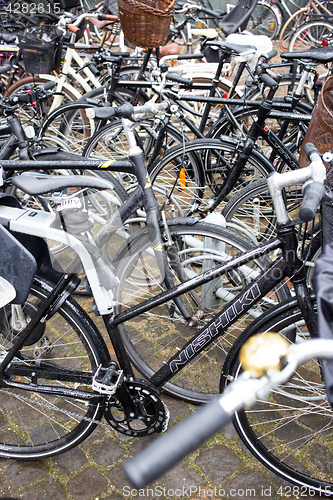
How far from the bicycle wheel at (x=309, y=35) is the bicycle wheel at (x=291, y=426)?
386 inches

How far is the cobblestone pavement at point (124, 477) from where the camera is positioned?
7.07ft

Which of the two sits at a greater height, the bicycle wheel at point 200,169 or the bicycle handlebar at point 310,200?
the bicycle handlebar at point 310,200

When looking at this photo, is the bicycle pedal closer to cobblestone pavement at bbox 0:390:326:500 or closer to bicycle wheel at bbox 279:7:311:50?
cobblestone pavement at bbox 0:390:326:500

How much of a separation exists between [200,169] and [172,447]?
10.8ft

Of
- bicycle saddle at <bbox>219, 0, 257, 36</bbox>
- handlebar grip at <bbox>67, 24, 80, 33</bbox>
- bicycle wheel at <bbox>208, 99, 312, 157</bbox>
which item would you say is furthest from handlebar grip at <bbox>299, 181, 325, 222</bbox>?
handlebar grip at <bbox>67, 24, 80, 33</bbox>

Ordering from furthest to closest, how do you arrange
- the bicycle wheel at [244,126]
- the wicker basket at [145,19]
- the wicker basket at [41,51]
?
the wicker basket at [41,51] → the bicycle wheel at [244,126] → the wicker basket at [145,19]

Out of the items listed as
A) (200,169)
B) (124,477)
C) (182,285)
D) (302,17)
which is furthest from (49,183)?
(302,17)

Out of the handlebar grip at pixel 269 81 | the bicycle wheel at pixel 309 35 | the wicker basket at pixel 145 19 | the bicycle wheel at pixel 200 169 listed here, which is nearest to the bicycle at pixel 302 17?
the bicycle wheel at pixel 309 35

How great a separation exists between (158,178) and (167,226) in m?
1.73

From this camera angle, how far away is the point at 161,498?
214 centimetres

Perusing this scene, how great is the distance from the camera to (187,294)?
2637 millimetres

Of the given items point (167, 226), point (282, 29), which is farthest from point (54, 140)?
point (282, 29)

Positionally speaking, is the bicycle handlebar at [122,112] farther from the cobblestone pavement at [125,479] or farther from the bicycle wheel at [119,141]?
the cobblestone pavement at [125,479]

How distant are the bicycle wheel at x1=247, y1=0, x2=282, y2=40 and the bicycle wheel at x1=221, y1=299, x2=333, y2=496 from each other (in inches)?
435
